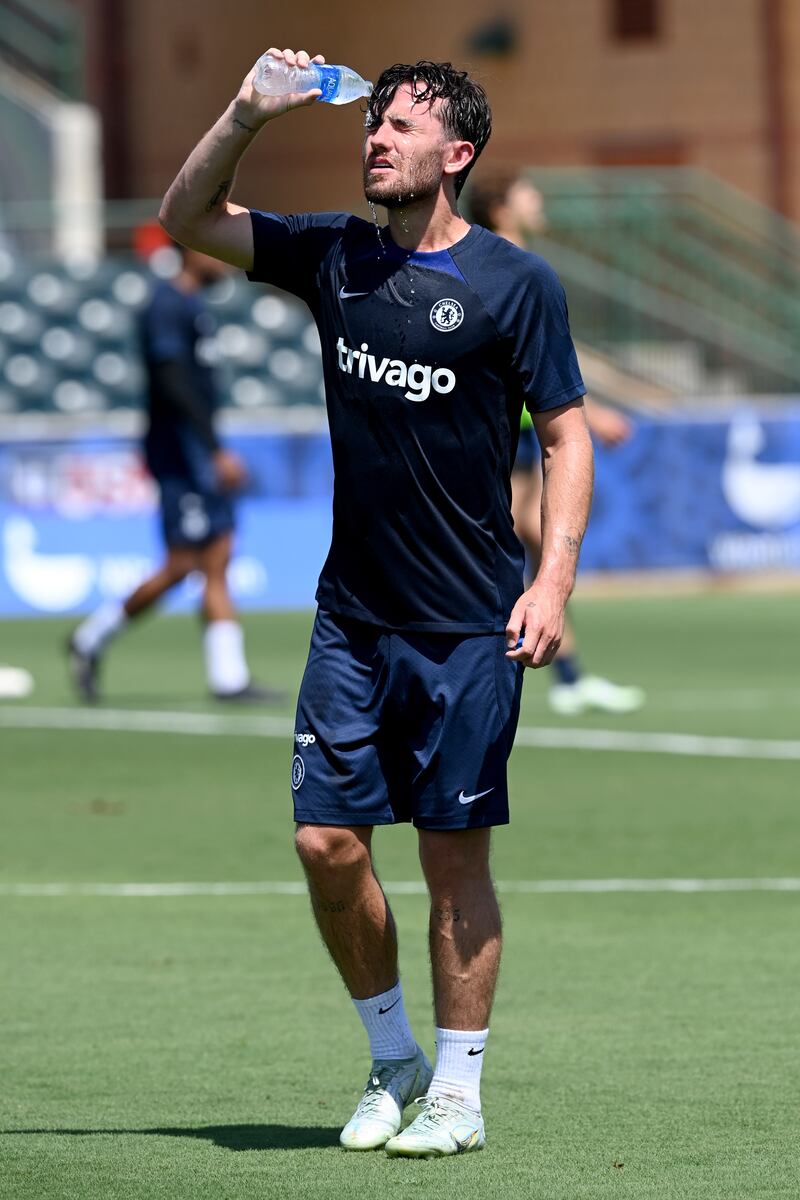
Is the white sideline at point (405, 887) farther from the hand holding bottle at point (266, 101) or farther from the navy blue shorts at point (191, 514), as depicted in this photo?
the navy blue shorts at point (191, 514)

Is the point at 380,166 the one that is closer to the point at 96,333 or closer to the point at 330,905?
the point at 330,905

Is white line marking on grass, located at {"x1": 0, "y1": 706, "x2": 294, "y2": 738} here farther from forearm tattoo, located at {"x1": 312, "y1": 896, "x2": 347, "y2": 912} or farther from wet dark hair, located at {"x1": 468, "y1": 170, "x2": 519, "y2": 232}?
forearm tattoo, located at {"x1": 312, "y1": 896, "x2": 347, "y2": 912}

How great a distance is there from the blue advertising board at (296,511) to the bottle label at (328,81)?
1500 cm

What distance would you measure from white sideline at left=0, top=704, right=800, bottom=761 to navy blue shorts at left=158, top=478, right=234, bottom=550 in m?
0.96

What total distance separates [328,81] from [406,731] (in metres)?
1.35

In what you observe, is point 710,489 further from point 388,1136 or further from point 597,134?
point 388,1136

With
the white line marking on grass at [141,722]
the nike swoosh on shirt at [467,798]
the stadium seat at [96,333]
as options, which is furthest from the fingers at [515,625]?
the stadium seat at [96,333]

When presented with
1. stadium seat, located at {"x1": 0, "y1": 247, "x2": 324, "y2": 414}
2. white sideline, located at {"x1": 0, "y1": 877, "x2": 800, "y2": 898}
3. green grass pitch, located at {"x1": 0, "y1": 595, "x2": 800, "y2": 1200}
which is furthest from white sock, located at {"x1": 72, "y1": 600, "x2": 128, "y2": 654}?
stadium seat, located at {"x1": 0, "y1": 247, "x2": 324, "y2": 414}

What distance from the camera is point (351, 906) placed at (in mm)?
5133

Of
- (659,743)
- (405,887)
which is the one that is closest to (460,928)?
(405,887)

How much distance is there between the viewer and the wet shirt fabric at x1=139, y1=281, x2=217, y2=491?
518 inches

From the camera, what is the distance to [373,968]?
204 inches

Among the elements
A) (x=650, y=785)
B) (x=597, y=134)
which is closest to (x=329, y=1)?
(x=597, y=134)

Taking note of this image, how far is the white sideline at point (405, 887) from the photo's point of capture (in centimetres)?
804
